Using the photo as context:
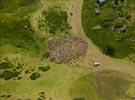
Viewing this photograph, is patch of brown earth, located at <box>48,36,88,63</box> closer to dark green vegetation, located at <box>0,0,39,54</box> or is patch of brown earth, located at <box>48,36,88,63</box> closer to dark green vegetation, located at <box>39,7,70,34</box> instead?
dark green vegetation, located at <box>39,7,70,34</box>

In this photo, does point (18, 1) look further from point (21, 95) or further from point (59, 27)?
point (21, 95)

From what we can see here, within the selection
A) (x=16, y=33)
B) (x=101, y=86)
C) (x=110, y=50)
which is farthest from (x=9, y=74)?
(x=110, y=50)

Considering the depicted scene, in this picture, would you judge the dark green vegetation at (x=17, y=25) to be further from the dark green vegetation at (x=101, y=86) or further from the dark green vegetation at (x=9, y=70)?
the dark green vegetation at (x=101, y=86)

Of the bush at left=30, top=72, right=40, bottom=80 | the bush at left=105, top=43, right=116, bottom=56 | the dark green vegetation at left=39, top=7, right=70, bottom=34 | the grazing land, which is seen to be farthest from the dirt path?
the bush at left=30, top=72, right=40, bottom=80

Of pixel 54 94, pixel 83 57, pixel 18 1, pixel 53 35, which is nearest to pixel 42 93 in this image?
pixel 54 94

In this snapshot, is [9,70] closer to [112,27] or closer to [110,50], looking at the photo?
[110,50]

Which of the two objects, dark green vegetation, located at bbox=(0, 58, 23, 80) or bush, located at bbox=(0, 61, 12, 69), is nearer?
dark green vegetation, located at bbox=(0, 58, 23, 80)

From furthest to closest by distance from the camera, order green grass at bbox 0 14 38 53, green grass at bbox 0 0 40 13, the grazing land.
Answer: green grass at bbox 0 0 40 13
green grass at bbox 0 14 38 53
the grazing land

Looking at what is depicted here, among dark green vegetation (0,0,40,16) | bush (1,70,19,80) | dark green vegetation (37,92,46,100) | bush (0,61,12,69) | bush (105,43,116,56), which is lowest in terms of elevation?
dark green vegetation (37,92,46,100)

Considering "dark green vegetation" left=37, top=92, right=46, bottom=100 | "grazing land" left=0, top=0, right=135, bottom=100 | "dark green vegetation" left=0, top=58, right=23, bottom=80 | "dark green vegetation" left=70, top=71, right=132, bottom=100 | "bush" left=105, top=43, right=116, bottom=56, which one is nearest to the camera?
"dark green vegetation" left=70, top=71, right=132, bottom=100
